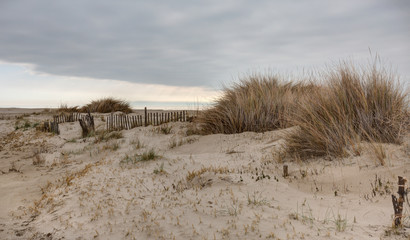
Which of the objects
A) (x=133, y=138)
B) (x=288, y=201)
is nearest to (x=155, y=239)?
(x=288, y=201)

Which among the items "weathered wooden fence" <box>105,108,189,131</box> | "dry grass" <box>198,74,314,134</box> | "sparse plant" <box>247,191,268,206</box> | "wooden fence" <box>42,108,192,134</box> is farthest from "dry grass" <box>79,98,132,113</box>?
"sparse plant" <box>247,191,268,206</box>

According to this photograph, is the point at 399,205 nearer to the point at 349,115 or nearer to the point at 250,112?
the point at 349,115

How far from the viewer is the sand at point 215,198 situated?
3.07 meters

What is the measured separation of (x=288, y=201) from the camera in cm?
372

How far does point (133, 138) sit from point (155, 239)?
23.2 ft

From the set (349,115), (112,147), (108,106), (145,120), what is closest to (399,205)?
(349,115)

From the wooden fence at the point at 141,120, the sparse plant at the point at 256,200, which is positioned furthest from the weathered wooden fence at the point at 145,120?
the sparse plant at the point at 256,200

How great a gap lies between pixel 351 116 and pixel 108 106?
16.6 meters

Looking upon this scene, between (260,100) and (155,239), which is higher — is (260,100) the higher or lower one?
the higher one

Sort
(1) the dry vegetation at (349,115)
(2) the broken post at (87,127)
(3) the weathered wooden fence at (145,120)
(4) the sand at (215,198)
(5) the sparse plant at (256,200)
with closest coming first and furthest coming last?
(4) the sand at (215,198) → (5) the sparse plant at (256,200) → (1) the dry vegetation at (349,115) → (2) the broken post at (87,127) → (3) the weathered wooden fence at (145,120)

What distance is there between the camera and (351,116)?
217 inches

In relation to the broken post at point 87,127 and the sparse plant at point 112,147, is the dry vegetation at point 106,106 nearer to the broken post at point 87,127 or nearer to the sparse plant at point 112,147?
the broken post at point 87,127

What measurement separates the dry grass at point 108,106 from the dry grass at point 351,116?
51.4ft

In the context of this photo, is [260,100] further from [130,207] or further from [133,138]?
[130,207]
